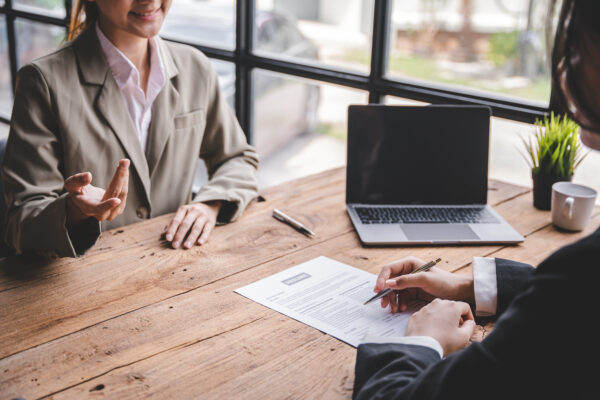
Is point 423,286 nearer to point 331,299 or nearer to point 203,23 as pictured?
point 331,299

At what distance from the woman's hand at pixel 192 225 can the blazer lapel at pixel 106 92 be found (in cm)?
24

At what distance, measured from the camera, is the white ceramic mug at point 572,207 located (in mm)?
1550

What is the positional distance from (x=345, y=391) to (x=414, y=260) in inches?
16.0

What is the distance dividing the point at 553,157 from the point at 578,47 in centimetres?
109

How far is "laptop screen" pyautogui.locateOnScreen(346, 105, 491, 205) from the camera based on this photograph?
1.66 metres

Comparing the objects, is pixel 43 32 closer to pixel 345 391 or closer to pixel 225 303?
pixel 225 303

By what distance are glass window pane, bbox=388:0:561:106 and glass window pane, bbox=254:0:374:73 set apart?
0.22 metres

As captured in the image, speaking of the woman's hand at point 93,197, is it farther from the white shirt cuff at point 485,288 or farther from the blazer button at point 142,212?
the white shirt cuff at point 485,288

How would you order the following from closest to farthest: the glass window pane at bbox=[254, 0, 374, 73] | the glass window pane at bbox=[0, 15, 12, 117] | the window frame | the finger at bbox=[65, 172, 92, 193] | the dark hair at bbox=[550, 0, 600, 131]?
1. the dark hair at bbox=[550, 0, 600, 131]
2. the finger at bbox=[65, 172, 92, 193]
3. the window frame
4. the glass window pane at bbox=[254, 0, 374, 73]
5. the glass window pane at bbox=[0, 15, 12, 117]

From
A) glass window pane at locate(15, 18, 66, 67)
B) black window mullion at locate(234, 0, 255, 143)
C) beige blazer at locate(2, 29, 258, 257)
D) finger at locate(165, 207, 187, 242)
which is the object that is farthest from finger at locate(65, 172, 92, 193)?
glass window pane at locate(15, 18, 66, 67)

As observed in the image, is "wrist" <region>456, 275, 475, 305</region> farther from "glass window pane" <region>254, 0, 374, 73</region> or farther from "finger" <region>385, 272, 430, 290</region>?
"glass window pane" <region>254, 0, 374, 73</region>

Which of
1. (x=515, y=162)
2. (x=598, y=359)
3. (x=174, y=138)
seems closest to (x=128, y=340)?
(x=598, y=359)

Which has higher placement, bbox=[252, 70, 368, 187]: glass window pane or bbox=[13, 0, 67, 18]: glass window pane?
bbox=[13, 0, 67, 18]: glass window pane

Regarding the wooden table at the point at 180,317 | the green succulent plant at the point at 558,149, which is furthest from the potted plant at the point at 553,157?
the wooden table at the point at 180,317
